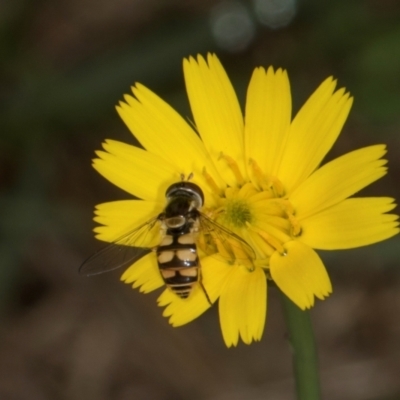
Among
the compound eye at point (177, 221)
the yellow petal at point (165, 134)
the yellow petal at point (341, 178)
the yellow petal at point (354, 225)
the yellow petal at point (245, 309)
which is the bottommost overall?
the yellow petal at point (245, 309)

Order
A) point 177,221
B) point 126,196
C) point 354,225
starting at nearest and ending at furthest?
point 354,225 → point 177,221 → point 126,196

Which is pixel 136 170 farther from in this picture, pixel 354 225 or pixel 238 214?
pixel 354 225

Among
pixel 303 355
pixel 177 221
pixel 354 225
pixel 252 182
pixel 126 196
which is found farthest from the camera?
pixel 126 196

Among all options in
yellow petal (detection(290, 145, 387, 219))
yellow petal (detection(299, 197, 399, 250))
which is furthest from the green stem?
yellow petal (detection(290, 145, 387, 219))

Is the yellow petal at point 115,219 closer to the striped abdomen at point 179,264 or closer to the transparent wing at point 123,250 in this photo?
the transparent wing at point 123,250

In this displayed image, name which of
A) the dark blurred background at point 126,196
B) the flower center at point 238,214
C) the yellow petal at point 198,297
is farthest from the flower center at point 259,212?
the dark blurred background at point 126,196

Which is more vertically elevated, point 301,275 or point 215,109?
point 215,109

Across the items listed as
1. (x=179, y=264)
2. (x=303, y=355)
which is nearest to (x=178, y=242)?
(x=179, y=264)
